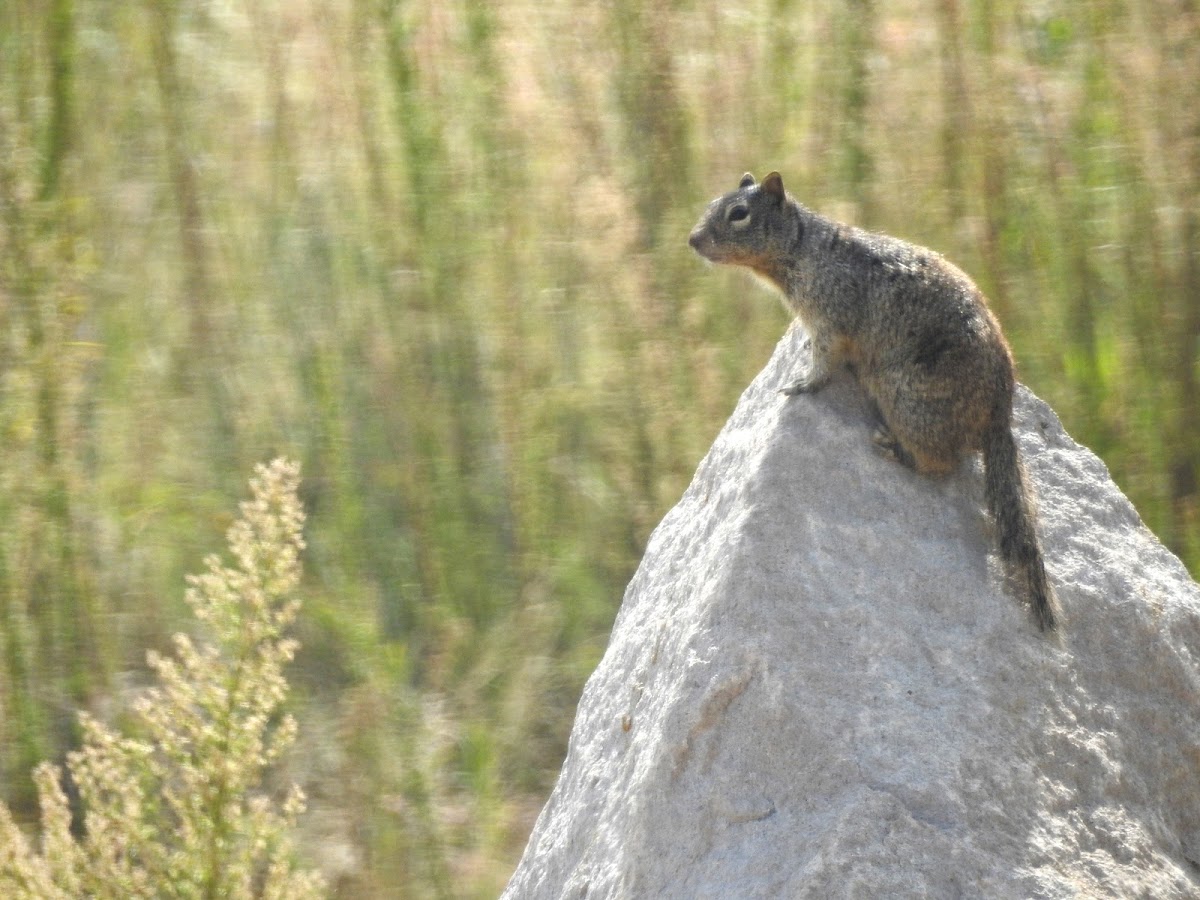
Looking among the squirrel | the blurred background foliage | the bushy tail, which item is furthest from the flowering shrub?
the bushy tail

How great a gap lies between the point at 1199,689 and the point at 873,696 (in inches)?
32.8

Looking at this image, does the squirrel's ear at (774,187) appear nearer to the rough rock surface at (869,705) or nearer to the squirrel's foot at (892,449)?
the rough rock surface at (869,705)

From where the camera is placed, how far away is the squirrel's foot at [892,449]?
10.6 feet

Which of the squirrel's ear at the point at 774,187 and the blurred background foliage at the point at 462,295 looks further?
the blurred background foliage at the point at 462,295

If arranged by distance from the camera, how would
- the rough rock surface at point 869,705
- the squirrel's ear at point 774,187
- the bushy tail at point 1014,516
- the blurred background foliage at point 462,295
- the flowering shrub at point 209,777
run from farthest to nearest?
1. the blurred background foliage at point 462,295
2. the squirrel's ear at point 774,187
3. the flowering shrub at point 209,777
4. the bushy tail at point 1014,516
5. the rough rock surface at point 869,705

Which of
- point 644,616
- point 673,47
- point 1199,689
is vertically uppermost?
point 673,47

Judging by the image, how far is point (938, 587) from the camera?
3051 millimetres

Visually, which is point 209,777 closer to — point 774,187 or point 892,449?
point 892,449

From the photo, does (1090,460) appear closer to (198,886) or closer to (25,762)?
(198,886)

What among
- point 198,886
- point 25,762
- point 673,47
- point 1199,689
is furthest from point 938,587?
point 25,762

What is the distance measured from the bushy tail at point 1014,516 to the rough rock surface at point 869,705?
0.13ft

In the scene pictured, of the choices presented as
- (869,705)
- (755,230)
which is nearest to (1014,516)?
(869,705)

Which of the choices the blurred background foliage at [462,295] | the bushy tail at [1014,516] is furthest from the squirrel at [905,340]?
the blurred background foliage at [462,295]

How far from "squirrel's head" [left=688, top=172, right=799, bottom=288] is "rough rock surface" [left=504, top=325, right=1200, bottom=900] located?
1.72ft
